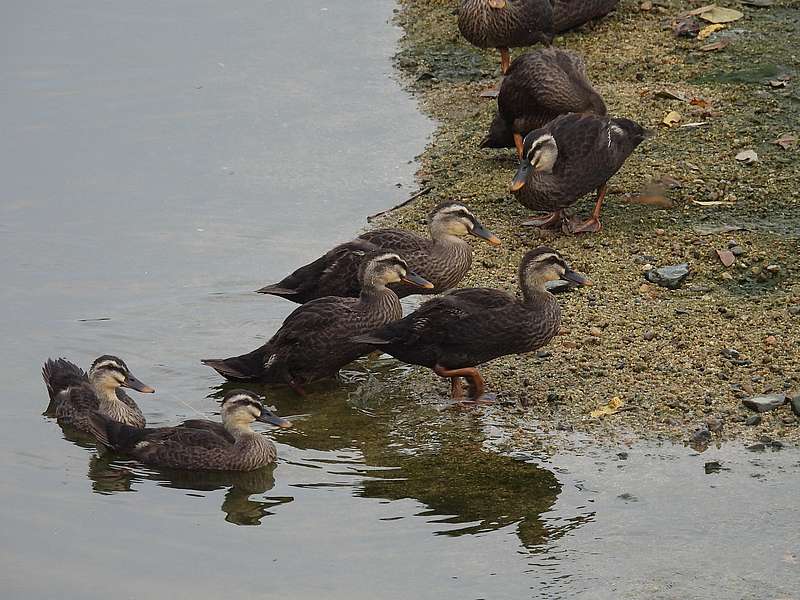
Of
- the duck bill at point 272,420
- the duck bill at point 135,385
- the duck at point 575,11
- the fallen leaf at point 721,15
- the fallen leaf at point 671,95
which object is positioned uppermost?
→ the duck at point 575,11

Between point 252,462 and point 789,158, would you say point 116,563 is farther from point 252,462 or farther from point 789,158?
point 789,158

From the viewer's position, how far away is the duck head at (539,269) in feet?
29.8

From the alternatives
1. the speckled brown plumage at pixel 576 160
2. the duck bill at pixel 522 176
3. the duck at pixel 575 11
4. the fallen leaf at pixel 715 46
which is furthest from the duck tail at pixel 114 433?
the fallen leaf at pixel 715 46

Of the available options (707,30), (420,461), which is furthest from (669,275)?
(707,30)

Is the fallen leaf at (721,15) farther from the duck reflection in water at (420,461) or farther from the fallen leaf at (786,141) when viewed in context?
the duck reflection in water at (420,461)

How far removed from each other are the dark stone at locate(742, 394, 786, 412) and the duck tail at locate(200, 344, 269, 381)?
2.98 metres

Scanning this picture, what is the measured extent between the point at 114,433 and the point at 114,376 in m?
0.43

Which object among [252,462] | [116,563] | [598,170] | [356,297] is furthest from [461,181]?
[116,563]

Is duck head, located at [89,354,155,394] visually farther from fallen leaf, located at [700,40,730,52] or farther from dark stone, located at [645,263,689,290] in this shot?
fallen leaf, located at [700,40,730,52]

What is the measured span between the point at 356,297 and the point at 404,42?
577 cm

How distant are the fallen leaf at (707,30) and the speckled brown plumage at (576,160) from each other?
375cm

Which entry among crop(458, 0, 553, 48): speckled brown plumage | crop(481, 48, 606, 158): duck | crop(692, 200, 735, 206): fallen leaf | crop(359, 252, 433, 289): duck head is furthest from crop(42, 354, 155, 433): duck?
crop(458, 0, 553, 48): speckled brown plumage

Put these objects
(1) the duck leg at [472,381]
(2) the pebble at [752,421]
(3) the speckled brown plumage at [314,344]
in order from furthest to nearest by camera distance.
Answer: (3) the speckled brown plumage at [314,344] < (1) the duck leg at [472,381] < (2) the pebble at [752,421]

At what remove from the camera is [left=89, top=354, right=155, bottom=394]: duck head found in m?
8.67
